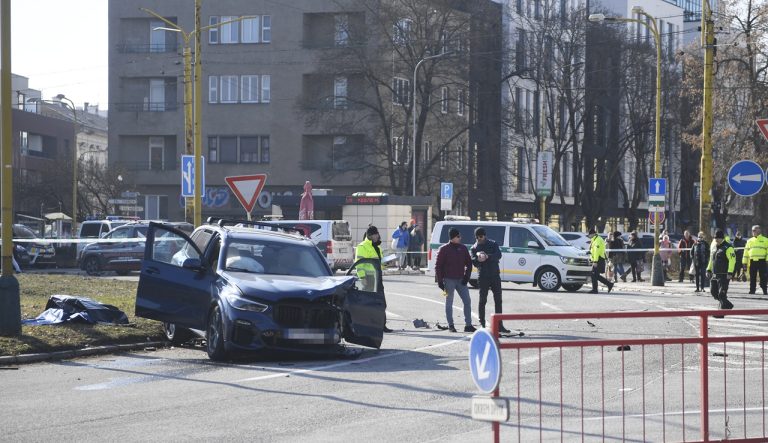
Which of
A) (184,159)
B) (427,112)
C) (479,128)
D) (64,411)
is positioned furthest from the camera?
(479,128)

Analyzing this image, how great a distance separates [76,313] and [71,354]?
9.41 feet

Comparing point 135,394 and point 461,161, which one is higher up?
point 461,161

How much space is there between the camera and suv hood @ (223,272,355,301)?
593 inches

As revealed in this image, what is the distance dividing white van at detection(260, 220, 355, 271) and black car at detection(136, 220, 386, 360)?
76.6ft

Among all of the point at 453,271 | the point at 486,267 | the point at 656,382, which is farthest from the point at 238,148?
the point at 656,382

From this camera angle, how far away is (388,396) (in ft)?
39.4

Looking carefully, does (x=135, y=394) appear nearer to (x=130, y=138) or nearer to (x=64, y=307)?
(x=64, y=307)

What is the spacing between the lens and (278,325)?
15.0m

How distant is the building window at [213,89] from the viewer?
69625 millimetres

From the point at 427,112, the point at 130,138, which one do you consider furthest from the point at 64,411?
the point at 130,138

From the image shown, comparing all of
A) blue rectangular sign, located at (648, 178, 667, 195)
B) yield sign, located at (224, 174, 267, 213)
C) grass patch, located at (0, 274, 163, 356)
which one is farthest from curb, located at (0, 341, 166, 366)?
blue rectangular sign, located at (648, 178, 667, 195)

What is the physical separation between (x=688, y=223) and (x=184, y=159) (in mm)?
55796

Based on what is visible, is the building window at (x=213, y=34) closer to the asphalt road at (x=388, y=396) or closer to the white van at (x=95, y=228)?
the white van at (x=95, y=228)

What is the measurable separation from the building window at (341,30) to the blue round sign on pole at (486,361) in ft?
183
